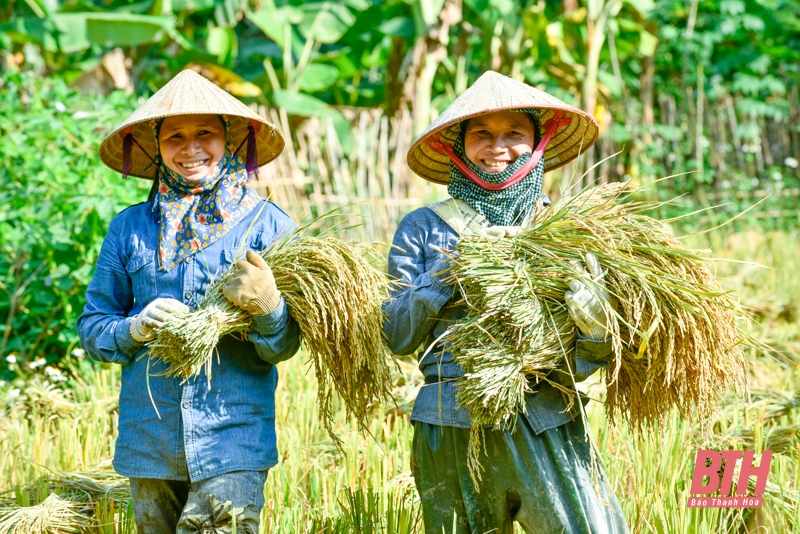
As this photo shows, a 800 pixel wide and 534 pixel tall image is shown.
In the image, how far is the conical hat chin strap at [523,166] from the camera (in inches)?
100

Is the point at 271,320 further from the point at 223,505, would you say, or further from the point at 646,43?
the point at 646,43

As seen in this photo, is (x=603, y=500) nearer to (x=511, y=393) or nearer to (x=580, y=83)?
(x=511, y=393)

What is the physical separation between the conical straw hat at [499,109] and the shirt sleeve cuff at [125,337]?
103 cm

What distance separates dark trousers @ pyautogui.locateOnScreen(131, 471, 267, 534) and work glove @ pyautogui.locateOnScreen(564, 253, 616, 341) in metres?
1.04

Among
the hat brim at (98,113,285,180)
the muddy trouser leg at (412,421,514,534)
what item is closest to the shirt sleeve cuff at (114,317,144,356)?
the hat brim at (98,113,285,180)

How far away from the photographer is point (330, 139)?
7.73 meters

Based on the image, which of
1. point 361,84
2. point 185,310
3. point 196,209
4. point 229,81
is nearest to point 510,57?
point 361,84

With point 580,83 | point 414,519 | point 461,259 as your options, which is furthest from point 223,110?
point 580,83

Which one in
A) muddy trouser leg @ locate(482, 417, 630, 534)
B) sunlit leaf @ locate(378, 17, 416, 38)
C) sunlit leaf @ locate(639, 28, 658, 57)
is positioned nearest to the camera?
muddy trouser leg @ locate(482, 417, 630, 534)

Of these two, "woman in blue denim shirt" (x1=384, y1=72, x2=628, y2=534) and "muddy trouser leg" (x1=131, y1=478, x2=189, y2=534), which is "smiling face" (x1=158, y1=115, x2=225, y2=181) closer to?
"woman in blue denim shirt" (x1=384, y1=72, x2=628, y2=534)

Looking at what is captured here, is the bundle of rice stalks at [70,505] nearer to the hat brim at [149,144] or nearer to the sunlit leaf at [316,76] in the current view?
the hat brim at [149,144]

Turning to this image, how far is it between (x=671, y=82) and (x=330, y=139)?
6.10 m

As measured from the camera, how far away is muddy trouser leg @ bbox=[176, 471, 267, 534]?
2.42 meters

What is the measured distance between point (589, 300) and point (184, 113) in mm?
1279
